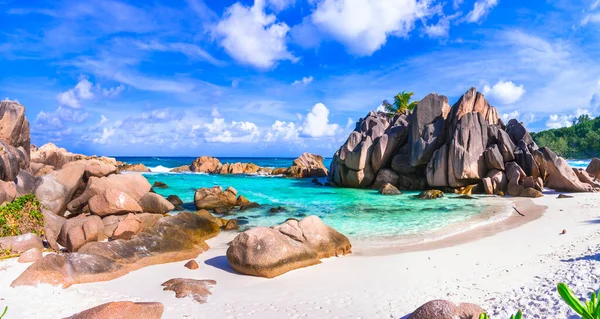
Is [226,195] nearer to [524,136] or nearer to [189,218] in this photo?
[189,218]

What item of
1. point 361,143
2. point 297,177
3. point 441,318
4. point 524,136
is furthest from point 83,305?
point 297,177

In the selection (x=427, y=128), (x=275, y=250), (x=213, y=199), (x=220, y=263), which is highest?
(x=427, y=128)

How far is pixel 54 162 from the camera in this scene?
4238cm

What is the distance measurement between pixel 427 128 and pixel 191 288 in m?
32.5

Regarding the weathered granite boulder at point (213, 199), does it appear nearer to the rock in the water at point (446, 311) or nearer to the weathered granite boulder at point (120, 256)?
the weathered granite boulder at point (120, 256)

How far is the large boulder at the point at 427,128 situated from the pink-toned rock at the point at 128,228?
92.4ft

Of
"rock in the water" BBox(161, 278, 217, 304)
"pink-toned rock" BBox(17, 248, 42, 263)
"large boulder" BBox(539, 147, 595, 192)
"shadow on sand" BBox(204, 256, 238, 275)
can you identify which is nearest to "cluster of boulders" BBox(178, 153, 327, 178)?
"large boulder" BBox(539, 147, 595, 192)

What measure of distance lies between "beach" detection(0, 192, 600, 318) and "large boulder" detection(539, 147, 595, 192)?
64.1 ft

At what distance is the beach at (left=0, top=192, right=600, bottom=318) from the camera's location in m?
7.30

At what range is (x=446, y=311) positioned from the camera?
5.73 metres

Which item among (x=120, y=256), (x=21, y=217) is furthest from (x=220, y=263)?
(x=21, y=217)

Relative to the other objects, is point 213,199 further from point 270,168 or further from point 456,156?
point 270,168

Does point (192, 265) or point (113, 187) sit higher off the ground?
point (113, 187)

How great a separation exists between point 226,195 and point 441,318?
21.6 m
